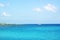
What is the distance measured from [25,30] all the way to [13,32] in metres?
0.67

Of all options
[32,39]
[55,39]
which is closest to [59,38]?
[55,39]

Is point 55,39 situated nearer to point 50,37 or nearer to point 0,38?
point 50,37

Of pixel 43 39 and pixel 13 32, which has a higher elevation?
pixel 13 32

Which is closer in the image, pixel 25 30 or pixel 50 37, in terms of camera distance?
pixel 50 37

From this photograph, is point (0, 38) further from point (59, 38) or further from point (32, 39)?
point (59, 38)

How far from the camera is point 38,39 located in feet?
10.1

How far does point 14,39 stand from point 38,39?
2.11 feet

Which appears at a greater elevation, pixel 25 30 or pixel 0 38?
pixel 25 30

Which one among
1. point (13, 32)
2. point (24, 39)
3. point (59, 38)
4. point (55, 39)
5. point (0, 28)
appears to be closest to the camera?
point (0, 28)

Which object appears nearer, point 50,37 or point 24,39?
point 50,37

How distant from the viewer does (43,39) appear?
303 centimetres

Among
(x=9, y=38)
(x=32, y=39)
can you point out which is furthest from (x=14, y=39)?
(x=32, y=39)

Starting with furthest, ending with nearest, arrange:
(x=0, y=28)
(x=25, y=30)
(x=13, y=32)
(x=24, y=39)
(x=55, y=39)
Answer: (x=25, y=30)
(x=13, y=32)
(x=24, y=39)
(x=55, y=39)
(x=0, y=28)

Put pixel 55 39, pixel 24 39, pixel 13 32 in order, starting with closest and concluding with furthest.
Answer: pixel 55 39 → pixel 24 39 → pixel 13 32
